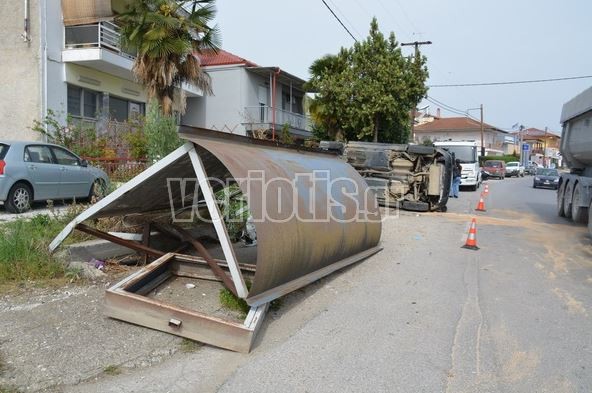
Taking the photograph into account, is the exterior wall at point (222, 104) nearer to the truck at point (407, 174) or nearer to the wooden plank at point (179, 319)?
the truck at point (407, 174)

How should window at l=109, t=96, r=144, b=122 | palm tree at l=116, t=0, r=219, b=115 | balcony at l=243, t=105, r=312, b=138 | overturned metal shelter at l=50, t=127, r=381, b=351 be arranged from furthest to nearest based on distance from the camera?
balcony at l=243, t=105, r=312, b=138 < window at l=109, t=96, r=144, b=122 < palm tree at l=116, t=0, r=219, b=115 < overturned metal shelter at l=50, t=127, r=381, b=351

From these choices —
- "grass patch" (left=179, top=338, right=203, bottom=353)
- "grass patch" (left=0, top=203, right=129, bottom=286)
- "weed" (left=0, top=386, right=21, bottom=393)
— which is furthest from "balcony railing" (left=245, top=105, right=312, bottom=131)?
"weed" (left=0, top=386, right=21, bottom=393)

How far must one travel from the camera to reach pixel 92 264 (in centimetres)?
635

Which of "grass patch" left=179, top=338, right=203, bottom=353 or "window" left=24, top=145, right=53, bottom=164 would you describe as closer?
"grass patch" left=179, top=338, right=203, bottom=353

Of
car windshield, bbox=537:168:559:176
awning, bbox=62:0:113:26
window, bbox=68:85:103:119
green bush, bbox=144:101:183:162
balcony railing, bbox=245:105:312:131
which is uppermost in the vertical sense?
awning, bbox=62:0:113:26

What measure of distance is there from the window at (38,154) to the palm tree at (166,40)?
6761 millimetres

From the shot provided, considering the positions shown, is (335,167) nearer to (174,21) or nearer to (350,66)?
(174,21)

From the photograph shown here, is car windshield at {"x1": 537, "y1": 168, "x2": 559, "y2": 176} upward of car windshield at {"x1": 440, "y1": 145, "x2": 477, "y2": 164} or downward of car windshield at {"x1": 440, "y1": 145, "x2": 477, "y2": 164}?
downward

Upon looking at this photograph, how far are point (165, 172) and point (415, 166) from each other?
1127 centimetres

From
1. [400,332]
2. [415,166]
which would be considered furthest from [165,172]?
[415,166]

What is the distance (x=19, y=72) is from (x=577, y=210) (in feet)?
61.0

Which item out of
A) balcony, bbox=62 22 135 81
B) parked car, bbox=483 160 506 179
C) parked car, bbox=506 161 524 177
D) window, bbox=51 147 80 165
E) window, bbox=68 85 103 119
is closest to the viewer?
window, bbox=51 147 80 165

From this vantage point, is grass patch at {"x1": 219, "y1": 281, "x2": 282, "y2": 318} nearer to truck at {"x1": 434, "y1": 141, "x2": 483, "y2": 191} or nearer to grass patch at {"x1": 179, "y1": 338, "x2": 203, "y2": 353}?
grass patch at {"x1": 179, "y1": 338, "x2": 203, "y2": 353}

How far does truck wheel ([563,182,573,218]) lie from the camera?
14703 millimetres
